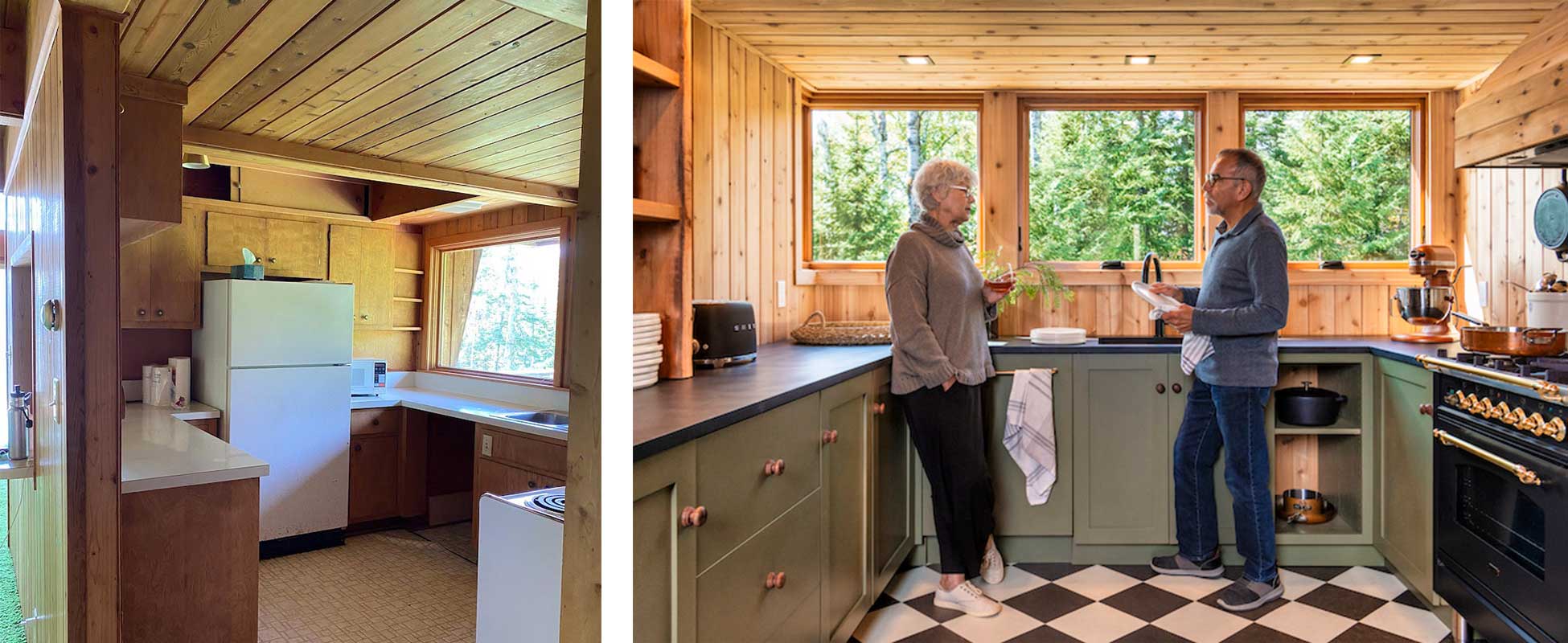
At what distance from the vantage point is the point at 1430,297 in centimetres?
305

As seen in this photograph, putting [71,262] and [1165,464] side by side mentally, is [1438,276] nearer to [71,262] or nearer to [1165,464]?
[1165,464]

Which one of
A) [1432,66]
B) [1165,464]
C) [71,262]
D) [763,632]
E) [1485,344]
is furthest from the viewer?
[1432,66]

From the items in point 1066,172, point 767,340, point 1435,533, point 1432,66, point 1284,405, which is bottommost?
point 1435,533

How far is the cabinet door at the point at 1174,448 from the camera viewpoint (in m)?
2.90

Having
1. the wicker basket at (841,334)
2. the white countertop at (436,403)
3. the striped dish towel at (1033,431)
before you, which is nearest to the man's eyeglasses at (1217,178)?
the striped dish towel at (1033,431)

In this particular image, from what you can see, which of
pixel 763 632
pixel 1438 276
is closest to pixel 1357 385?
pixel 1438 276

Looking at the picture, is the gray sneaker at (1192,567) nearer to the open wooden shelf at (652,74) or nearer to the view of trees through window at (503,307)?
the open wooden shelf at (652,74)

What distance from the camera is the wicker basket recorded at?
3.03m

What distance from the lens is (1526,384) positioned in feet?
6.40

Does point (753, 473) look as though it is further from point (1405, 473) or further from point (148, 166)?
point (1405, 473)

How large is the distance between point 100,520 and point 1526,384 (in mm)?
2526

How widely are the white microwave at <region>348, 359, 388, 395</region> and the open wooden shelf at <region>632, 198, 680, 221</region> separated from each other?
1164 mm

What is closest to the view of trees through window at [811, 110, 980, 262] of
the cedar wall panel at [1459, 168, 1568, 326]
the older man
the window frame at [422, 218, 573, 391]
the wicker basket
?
the wicker basket

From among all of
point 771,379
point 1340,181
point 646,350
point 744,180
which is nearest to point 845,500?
point 771,379
